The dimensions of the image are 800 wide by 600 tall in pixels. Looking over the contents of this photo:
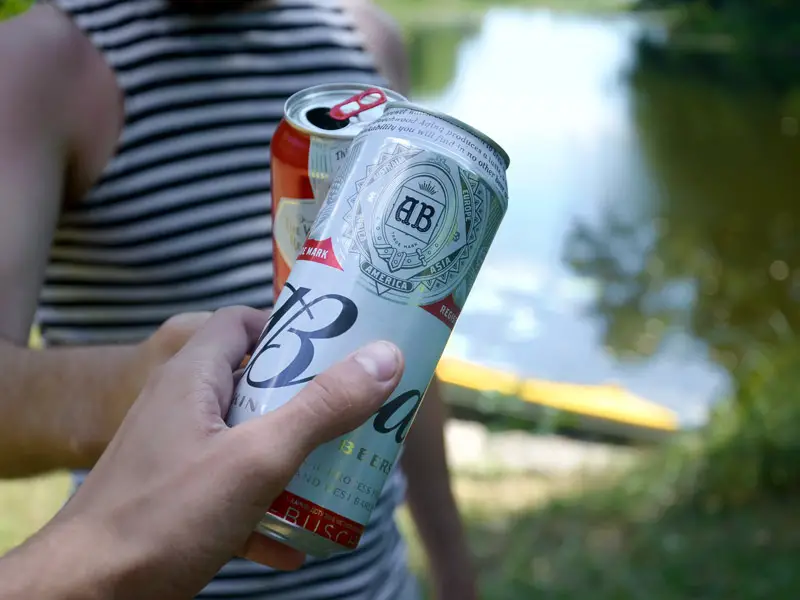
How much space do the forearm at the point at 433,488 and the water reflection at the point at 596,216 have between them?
190 cm

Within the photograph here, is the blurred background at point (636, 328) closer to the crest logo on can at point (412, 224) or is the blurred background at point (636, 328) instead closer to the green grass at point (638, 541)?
the green grass at point (638, 541)

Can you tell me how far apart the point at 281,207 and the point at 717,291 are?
438 cm

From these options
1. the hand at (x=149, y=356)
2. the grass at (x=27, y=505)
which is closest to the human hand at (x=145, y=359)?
the hand at (x=149, y=356)

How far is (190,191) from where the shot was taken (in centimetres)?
93

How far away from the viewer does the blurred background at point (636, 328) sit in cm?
234

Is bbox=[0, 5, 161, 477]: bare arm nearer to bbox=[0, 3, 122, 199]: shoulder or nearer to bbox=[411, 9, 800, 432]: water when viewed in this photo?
bbox=[0, 3, 122, 199]: shoulder

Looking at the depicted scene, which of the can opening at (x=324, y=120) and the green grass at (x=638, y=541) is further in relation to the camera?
the green grass at (x=638, y=541)

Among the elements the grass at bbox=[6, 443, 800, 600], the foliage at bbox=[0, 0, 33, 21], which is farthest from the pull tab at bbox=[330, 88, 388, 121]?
the grass at bbox=[6, 443, 800, 600]

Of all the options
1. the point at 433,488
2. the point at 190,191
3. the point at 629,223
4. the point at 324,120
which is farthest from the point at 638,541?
the point at 629,223

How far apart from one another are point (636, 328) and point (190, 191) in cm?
375

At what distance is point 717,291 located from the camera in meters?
4.71

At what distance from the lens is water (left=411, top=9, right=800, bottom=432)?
4082 millimetres

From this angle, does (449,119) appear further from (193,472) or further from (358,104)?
(193,472)

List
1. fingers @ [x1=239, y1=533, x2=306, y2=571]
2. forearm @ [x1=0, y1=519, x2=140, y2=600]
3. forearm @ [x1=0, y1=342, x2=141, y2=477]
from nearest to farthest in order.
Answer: forearm @ [x1=0, y1=519, x2=140, y2=600] → fingers @ [x1=239, y1=533, x2=306, y2=571] → forearm @ [x1=0, y1=342, x2=141, y2=477]
